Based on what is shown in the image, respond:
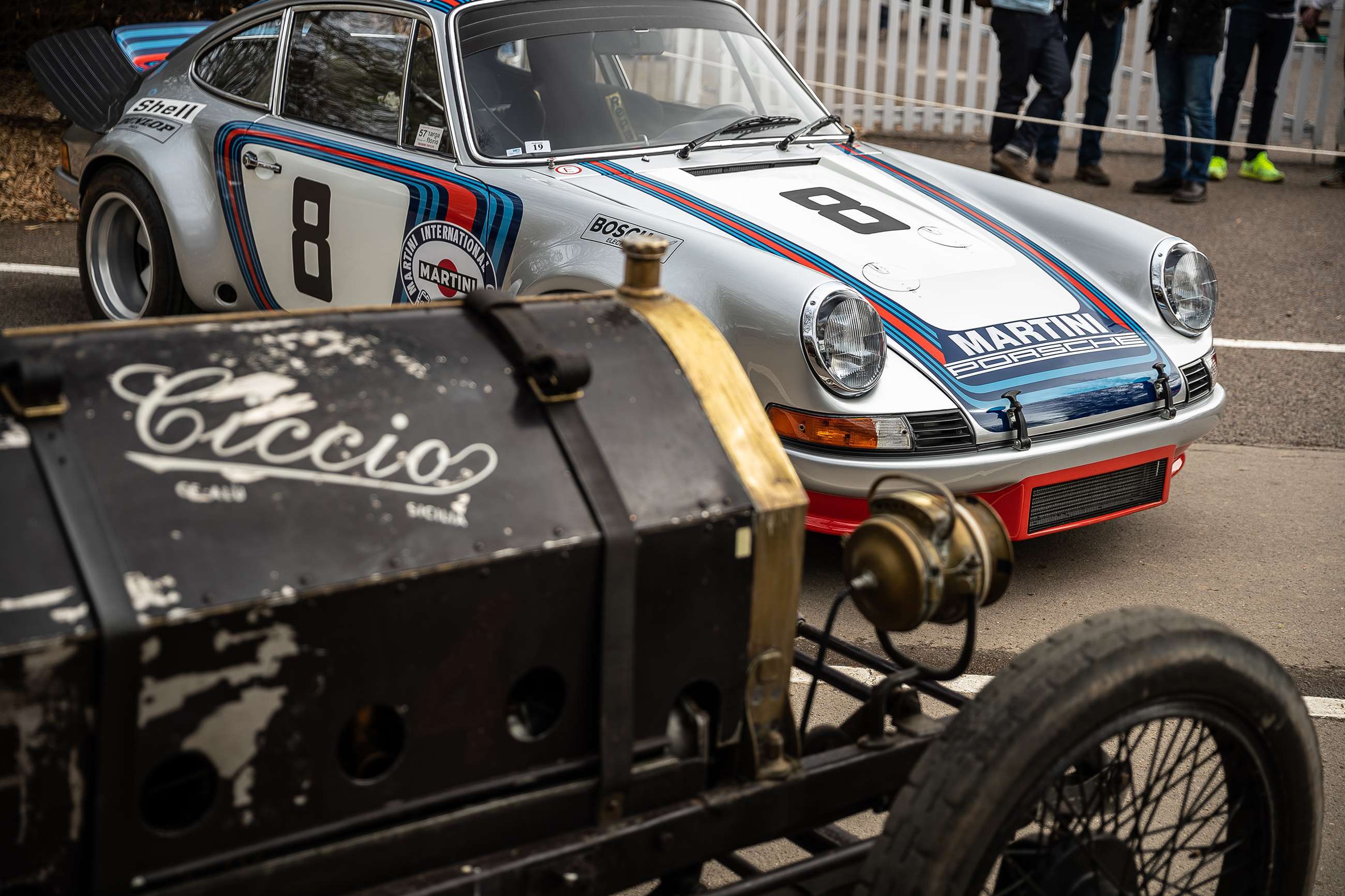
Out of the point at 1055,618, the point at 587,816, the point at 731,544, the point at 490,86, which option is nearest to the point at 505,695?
the point at 587,816

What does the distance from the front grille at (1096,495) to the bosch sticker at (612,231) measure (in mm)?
1284

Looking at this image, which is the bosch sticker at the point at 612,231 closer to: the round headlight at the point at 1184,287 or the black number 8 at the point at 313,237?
the black number 8 at the point at 313,237

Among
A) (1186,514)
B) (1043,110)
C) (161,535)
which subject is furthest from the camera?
(1043,110)

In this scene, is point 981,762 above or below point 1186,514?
above

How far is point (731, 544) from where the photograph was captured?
68.8 inches

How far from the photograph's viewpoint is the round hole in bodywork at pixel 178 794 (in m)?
1.48

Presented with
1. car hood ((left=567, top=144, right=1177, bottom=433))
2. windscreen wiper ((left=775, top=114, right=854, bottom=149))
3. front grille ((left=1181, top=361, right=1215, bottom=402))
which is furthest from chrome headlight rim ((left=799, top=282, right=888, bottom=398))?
windscreen wiper ((left=775, top=114, right=854, bottom=149))

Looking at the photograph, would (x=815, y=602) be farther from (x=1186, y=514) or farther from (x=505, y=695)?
(x=505, y=695)

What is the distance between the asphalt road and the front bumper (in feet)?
0.81

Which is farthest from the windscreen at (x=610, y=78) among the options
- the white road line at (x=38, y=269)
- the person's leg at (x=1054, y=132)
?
the person's leg at (x=1054, y=132)

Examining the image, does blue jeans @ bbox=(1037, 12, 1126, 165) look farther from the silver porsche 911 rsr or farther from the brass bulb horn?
the brass bulb horn

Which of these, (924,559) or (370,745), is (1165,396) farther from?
(370,745)

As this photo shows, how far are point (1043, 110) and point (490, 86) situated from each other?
5213 millimetres

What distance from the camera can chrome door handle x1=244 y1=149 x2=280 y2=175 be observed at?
15.5 feet
